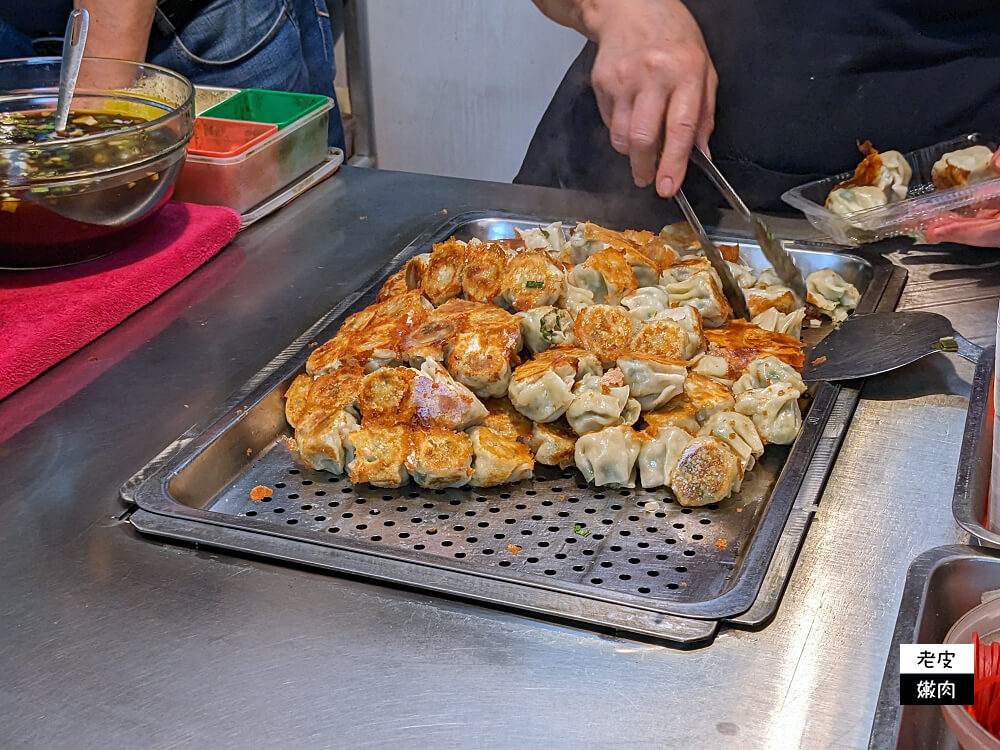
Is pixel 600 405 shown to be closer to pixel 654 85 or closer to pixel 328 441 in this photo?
pixel 328 441

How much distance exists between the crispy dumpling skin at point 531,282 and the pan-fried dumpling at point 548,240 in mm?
175

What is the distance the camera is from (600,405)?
4.24 ft

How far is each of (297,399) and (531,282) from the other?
40cm

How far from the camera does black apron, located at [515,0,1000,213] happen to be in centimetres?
194

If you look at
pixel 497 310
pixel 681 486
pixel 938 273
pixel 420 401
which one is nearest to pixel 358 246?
pixel 497 310

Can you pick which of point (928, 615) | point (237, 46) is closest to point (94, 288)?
point (928, 615)

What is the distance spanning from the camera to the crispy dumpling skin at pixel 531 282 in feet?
4.91

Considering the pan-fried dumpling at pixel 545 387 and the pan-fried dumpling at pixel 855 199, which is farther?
the pan-fried dumpling at pixel 855 199

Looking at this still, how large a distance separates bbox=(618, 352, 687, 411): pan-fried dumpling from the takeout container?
3.29ft

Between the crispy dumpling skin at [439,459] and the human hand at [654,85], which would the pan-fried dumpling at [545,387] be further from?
the human hand at [654,85]

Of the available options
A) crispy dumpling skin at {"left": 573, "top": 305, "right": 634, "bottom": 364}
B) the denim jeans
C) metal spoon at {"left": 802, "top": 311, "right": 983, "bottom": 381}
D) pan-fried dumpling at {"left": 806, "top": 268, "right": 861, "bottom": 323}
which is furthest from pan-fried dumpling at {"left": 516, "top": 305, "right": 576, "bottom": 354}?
the denim jeans

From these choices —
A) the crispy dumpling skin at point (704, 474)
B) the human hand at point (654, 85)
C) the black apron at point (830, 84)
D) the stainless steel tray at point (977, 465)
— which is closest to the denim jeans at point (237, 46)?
the black apron at point (830, 84)

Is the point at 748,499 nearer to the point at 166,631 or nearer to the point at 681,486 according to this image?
the point at 681,486

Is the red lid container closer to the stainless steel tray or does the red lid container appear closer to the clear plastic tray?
the clear plastic tray
